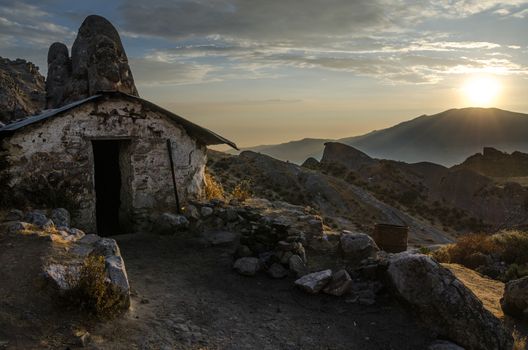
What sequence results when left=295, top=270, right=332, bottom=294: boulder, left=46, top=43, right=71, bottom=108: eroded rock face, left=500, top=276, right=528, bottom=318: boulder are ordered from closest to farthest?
left=295, top=270, right=332, bottom=294: boulder, left=500, top=276, right=528, bottom=318: boulder, left=46, top=43, right=71, bottom=108: eroded rock face

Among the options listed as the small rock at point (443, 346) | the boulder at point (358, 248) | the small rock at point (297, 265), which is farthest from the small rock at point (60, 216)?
the small rock at point (443, 346)

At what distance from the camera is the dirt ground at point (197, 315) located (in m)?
5.44

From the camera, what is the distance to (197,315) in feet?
22.5

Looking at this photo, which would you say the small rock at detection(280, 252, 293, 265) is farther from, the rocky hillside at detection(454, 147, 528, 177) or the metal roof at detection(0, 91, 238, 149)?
the rocky hillside at detection(454, 147, 528, 177)

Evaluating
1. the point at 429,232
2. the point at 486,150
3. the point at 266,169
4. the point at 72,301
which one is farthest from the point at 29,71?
the point at 486,150

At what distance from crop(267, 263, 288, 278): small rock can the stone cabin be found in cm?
432

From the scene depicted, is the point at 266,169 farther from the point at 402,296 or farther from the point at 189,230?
the point at 402,296

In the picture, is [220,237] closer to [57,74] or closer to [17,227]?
[17,227]

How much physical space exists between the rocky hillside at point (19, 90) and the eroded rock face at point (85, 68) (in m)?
1.99

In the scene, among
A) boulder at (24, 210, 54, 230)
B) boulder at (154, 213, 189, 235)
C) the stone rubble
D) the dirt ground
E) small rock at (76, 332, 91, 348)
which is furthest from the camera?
boulder at (154, 213, 189, 235)

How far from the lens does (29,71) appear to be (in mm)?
59312

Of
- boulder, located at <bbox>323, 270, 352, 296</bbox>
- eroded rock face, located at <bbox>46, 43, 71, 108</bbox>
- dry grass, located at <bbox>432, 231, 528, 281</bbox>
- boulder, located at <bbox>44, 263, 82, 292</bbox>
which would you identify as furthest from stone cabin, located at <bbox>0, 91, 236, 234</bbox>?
eroded rock face, located at <bbox>46, 43, 71, 108</bbox>

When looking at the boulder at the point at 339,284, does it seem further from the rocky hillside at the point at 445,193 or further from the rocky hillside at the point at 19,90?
the rocky hillside at the point at 445,193

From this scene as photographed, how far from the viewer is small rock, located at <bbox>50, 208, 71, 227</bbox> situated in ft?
31.5
